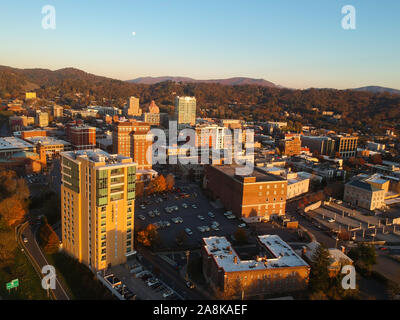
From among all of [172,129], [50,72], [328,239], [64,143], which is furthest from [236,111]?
[50,72]

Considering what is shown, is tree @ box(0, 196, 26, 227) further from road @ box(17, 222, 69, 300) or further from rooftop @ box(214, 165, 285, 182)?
rooftop @ box(214, 165, 285, 182)

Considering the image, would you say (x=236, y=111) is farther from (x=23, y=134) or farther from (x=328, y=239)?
(x=328, y=239)

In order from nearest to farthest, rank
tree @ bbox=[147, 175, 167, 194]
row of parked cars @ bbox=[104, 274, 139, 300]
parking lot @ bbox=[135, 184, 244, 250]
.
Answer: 1. row of parked cars @ bbox=[104, 274, 139, 300]
2. parking lot @ bbox=[135, 184, 244, 250]
3. tree @ bbox=[147, 175, 167, 194]

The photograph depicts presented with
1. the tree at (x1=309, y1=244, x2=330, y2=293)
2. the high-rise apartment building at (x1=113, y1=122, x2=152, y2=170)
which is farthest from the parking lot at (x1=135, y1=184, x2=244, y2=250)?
the tree at (x1=309, y1=244, x2=330, y2=293)

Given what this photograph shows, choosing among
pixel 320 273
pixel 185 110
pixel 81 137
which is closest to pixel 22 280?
pixel 320 273

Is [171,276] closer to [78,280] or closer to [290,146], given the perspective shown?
[78,280]

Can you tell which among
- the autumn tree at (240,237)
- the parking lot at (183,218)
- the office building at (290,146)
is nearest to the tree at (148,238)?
the parking lot at (183,218)
